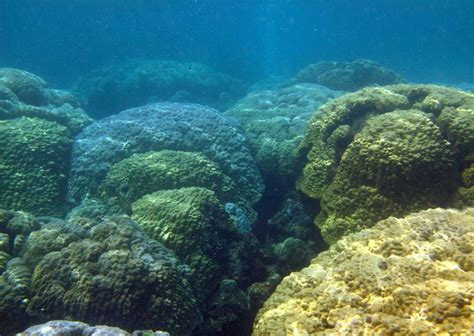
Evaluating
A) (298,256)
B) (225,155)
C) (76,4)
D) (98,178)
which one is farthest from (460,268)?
(76,4)

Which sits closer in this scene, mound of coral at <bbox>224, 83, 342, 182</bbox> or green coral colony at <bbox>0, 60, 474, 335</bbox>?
green coral colony at <bbox>0, 60, 474, 335</bbox>

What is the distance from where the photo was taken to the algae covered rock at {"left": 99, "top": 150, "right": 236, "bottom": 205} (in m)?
6.27

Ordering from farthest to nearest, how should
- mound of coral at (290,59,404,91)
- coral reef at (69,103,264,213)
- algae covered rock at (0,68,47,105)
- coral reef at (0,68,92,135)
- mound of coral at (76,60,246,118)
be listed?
mound of coral at (76,60,246,118), mound of coral at (290,59,404,91), algae covered rock at (0,68,47,105), coral reef at (0,68,92,135), coral reef at (69,103,264,213)

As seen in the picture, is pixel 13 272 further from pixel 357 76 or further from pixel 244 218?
pixel 357 76

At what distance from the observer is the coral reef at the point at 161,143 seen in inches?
269

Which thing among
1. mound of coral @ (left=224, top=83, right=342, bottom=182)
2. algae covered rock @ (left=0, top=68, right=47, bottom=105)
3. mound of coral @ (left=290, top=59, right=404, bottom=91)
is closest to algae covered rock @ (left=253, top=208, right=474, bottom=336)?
mound of coral @ (left=224, top=83, right=342, bottom=182)

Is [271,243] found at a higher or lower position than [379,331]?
higher

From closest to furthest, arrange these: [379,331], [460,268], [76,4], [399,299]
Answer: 1. [379,331]
2. [399,299]
3. [460,268]
4. [76,4]

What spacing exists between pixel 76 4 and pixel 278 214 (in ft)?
192

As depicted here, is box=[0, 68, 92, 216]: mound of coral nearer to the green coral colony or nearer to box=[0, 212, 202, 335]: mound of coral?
the green coral colony

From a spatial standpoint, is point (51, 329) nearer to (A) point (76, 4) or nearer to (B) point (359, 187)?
(B) point (359, 187)

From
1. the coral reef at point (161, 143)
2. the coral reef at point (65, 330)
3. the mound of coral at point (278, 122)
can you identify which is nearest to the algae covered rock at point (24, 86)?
the coral reef at point (161, 143)

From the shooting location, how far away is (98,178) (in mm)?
6680

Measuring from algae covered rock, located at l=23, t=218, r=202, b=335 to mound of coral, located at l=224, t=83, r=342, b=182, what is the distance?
3735 millimetres
